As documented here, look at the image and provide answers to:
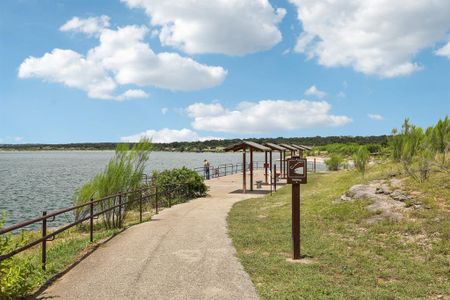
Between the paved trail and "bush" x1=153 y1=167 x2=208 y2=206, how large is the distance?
8.93 m

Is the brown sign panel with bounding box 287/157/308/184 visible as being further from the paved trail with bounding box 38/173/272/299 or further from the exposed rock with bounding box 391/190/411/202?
the exposed rock with bounding box 391/190/411/202

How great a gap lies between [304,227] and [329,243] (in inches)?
82.4

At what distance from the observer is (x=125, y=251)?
8.74m

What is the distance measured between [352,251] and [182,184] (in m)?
12.9

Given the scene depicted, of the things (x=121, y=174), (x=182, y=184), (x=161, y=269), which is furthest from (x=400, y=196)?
(x=182, y=184)

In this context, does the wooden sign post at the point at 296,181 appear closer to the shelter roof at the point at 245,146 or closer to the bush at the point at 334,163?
the shelter roof at the point at 245,146

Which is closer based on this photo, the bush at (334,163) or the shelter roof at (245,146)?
the shelter roof at (245,146)

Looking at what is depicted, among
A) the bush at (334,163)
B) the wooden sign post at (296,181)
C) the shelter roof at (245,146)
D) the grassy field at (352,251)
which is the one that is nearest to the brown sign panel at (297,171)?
the wooden sign post at (296,181)

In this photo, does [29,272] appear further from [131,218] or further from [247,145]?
[247,145]

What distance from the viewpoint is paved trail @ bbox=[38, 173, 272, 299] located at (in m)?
6.10

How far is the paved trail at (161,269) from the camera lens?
20.0ft

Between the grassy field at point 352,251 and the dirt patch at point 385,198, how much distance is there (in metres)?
0.27

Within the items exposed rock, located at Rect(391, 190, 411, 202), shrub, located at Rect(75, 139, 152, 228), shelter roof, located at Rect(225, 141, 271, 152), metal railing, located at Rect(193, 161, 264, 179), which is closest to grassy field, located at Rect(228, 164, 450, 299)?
exposed rock, located at Rect(391, 190, 411, 202)

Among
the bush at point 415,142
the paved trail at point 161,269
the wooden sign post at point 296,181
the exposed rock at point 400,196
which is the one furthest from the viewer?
the bush at point 415,142
